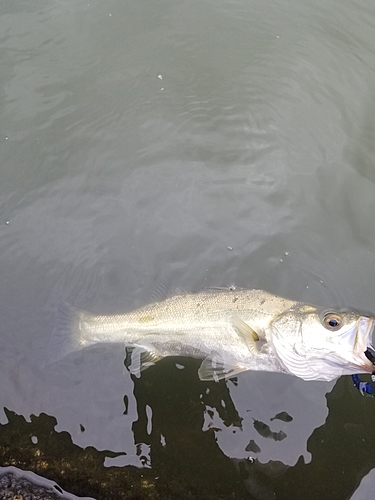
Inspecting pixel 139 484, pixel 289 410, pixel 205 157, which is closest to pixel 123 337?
pixel 139 484

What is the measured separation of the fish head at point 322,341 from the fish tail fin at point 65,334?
1.77 metres

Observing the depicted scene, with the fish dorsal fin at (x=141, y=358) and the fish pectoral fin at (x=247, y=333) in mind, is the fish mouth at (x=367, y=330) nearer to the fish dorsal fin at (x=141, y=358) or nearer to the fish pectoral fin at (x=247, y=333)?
the fish pectoral fin at (x=247, y=333)

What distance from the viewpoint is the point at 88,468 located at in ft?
13.2

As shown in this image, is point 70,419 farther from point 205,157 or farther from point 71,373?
point 205,157

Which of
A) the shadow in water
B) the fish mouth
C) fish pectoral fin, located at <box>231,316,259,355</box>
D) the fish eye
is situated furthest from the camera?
the shadow in water

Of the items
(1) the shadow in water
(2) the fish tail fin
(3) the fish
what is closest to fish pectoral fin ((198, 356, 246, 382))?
(3) the fish

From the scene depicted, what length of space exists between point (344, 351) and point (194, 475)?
1.90m

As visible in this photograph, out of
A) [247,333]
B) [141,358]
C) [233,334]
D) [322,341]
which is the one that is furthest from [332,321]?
[141,358]

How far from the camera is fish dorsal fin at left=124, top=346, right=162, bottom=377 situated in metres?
3.96

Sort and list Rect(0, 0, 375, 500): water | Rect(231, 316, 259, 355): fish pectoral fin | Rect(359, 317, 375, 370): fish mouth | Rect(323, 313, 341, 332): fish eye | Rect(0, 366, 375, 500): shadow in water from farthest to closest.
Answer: Rect(0, 0, 375, 500): water
Rect(0, 366, 375, 500): shadow in water
Rect(231, 316, 259, 355): fish pectoral fin
Rect(323, 313, 341, 332): fish eye
Rect(359, 317, 375, 370): fish mouth

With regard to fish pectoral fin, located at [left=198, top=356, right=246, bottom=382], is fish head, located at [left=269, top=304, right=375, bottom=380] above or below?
above

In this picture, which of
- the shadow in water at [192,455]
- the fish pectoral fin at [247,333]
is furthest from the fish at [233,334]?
the shadow in water at [192,455]

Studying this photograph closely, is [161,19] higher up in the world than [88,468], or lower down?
higher up

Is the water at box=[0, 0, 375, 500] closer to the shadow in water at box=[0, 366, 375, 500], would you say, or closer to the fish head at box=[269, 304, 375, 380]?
the shadow in water at box=[0, 366, 375, 500]
